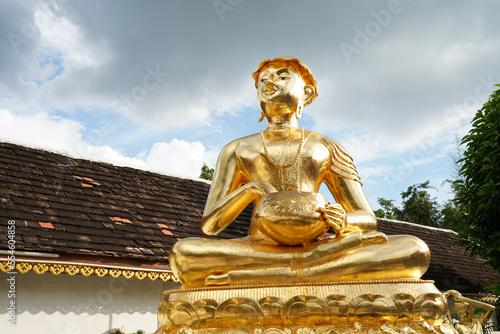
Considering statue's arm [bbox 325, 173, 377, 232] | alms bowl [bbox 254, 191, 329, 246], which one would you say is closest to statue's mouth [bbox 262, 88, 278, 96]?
statue's arm [bbox 325, 173, 377, 232]

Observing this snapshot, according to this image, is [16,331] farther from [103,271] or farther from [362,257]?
[362,257]

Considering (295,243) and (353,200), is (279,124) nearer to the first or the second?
(353,200)

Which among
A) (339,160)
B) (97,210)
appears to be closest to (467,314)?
(339,160)

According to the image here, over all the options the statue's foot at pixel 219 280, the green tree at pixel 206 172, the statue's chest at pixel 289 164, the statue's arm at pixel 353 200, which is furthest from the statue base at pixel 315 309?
the green tree at pixel 206 172

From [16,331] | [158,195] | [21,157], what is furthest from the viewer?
[158,195]

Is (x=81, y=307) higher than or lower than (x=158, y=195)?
lower

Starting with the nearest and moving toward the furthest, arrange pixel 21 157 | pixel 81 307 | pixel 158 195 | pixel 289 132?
pixel 289 132, pixel 81 307, pixel 21 157, pixel 158 195

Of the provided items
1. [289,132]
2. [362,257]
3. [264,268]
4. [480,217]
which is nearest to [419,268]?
[362,257]

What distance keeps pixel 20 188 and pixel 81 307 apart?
5.92 ft

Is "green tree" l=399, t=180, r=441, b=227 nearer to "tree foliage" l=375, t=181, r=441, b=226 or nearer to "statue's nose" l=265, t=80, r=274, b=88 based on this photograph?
"tree foliage" l=375, t=181, r=441, b=226

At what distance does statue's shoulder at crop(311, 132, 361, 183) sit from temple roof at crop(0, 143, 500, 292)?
336 centimetres

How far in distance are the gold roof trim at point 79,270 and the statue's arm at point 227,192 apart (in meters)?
1.77

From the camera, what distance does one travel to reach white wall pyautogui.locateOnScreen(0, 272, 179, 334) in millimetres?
5516

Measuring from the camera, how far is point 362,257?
2.84 meters
